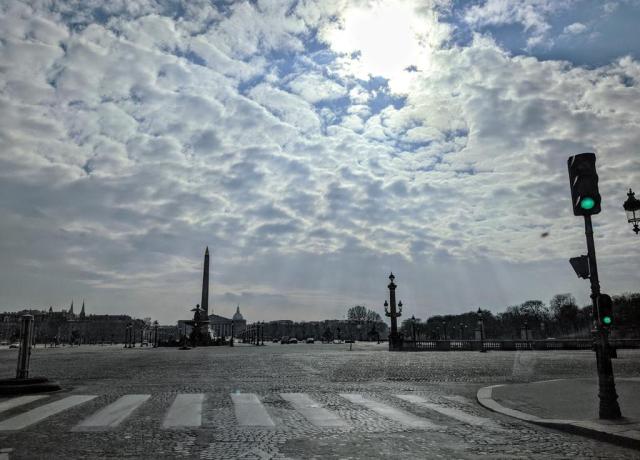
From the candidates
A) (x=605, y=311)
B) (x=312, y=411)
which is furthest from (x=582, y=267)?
(x=312, y=411)

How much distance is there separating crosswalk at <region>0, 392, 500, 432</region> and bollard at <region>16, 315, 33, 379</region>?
193 centimetres

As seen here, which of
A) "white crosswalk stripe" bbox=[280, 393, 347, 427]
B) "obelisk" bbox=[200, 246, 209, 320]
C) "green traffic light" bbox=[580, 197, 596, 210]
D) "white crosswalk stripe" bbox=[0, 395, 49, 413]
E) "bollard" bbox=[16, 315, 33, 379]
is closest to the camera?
"white crosswalk stripe" bbox=[280, 393, 347, 427]

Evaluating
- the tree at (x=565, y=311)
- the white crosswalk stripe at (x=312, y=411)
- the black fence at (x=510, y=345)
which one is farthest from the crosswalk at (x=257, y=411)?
the tree at (x=565, y=311)

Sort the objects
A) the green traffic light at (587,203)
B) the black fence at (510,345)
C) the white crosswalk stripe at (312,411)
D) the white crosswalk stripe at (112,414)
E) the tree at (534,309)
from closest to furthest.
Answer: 1. the white crosswalk stripe at (112,414)
2. the white crosswalk stripe at (312,411)
3. the green traffic light at (587,203)
4. the black fence at (510,345)
5. the tree at (534,309)

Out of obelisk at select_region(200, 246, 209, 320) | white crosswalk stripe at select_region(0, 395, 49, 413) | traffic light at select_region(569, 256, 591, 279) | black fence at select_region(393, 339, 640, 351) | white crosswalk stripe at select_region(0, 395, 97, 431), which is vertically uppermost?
obelisk at select_region(200, 246, 209, 320)

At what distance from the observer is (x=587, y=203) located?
381 inches

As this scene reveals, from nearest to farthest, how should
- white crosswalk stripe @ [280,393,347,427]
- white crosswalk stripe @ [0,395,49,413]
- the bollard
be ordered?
white crosswalk stripe @ [280,393,347,427], white crosswalk stripe @ [0,395,49,413], the bollard

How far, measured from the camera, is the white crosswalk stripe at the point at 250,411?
30.2 ft

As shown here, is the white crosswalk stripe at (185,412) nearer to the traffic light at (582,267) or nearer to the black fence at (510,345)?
the traffic light at (582,267)

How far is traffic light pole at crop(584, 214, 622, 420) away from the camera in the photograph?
8.85 m

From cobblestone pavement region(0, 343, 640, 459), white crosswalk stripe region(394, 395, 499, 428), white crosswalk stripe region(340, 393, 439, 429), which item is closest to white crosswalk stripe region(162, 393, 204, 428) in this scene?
cobblestone pavement region(0, 343, 640, 459)

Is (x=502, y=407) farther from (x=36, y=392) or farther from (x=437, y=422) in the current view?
(x=36, y=392)

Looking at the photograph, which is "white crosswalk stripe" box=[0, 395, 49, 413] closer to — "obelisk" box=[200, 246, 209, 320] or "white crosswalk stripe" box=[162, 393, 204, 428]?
"white crosswalk stripe" box=[162, 393, 204, 428]

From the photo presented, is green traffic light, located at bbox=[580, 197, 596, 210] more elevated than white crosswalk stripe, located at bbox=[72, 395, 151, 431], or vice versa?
green traffic light, located at bbox=[580, 197, 596, 210]
